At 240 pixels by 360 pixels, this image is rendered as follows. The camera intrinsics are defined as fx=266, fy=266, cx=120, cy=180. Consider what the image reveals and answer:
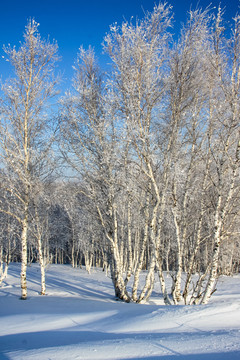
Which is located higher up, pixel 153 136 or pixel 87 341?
pixel 153 136

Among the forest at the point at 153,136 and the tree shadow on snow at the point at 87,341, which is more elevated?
the forest at the point at 153,136

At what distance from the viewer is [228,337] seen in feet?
11.6

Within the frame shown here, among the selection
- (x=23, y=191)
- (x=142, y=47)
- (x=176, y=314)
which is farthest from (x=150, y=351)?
(x=23, y=191)

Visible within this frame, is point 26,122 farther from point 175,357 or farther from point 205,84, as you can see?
point 175,357

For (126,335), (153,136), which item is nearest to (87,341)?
(126,335)

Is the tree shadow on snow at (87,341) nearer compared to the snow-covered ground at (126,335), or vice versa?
the tree shadow on snow at (87,341)

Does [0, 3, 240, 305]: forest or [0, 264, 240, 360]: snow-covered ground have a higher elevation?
[0, 3, 240, 305]: forest

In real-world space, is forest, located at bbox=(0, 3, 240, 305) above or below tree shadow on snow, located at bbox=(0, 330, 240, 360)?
above

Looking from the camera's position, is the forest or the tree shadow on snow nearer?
the tree shadow on snow

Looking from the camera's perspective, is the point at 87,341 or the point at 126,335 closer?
the point at 87,341

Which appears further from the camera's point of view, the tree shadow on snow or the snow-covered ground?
the snow-covered ground

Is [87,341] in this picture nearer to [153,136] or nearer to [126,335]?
[126,335]

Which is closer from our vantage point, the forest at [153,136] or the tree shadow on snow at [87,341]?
the tree shadow on snow at [87,341]

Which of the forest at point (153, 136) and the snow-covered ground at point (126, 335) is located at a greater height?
the forest at point (153, 136)
